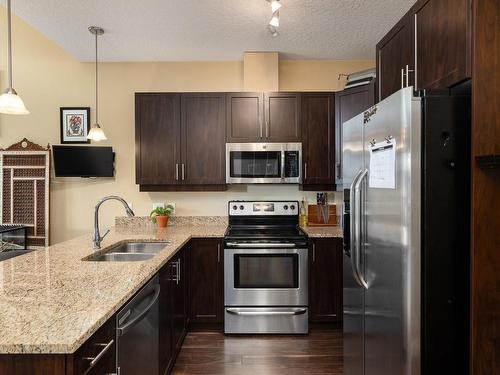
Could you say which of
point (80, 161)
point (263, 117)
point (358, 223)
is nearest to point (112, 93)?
point (80, 161)

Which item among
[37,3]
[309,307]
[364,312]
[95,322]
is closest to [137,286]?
[95,322]

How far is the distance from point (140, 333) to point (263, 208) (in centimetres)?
206

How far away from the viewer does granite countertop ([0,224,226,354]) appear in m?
1.00

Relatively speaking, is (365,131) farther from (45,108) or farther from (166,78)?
(45,108)

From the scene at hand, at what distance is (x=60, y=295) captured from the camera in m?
1.39

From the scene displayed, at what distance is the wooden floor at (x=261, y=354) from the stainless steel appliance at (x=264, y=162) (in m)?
1.42

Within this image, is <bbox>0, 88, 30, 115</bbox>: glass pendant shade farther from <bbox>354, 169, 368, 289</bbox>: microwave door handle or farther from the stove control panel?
the stove control panel

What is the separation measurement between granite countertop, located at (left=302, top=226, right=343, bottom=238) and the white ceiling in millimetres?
1785

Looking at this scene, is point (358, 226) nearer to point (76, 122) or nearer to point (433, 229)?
point (433, 229)

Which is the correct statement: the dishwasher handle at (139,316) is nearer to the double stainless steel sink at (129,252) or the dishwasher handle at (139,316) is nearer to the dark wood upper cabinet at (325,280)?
the double stainless steel sink at (129,252)

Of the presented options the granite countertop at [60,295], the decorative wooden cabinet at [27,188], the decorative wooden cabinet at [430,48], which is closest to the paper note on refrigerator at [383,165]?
the decorative wooden cabinet at [430,48]

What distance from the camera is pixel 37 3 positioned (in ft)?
8.36

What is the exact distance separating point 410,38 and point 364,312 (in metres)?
1.42

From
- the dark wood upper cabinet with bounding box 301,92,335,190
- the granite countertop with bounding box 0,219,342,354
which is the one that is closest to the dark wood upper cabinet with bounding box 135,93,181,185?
the granite countertop with bounding box 0,219,342,354
